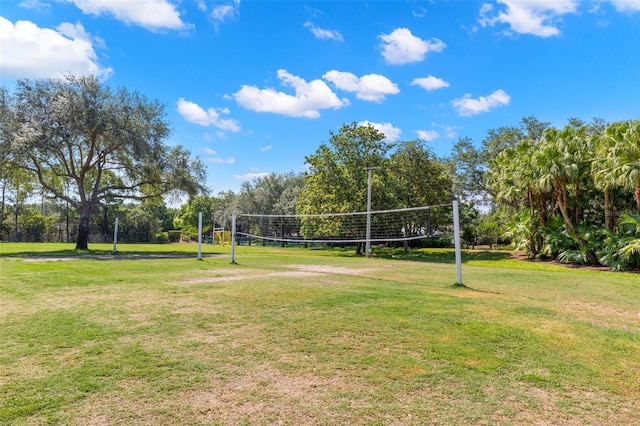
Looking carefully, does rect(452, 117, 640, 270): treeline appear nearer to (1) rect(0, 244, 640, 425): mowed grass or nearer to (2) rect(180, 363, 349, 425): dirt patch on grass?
(1) rect(0, 244, 640, 425): mowed grass

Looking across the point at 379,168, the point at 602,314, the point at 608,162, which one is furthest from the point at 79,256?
the point at 608,162

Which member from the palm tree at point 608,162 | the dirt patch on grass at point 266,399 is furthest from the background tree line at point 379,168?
the dirt patch on grass at point 266,399

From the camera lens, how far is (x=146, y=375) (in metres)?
3.42

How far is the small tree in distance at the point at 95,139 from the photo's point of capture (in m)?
20.8

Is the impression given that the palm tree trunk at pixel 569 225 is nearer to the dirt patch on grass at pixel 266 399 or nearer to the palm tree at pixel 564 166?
the palm tree at pixel 564 166

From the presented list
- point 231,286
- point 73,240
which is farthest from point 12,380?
point 73,240

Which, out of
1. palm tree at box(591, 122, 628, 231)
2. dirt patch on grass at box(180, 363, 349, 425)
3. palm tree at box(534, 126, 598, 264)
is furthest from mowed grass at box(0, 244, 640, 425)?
palm tree at box(534, 126, 598, 264)

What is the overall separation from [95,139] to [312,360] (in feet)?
76.4

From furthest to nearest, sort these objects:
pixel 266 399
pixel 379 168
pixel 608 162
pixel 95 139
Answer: pixel 379 168 < pixel 95 139 < pixel 608 162 < pixel 266 399

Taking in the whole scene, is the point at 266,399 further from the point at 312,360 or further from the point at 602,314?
the point at 602,314

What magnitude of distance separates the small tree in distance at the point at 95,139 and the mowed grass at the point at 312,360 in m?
16.6

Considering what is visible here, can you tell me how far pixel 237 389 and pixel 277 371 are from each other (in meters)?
0.50

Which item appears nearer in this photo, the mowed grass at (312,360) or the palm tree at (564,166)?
the mowed grass at (312,360)

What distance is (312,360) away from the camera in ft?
12.8
